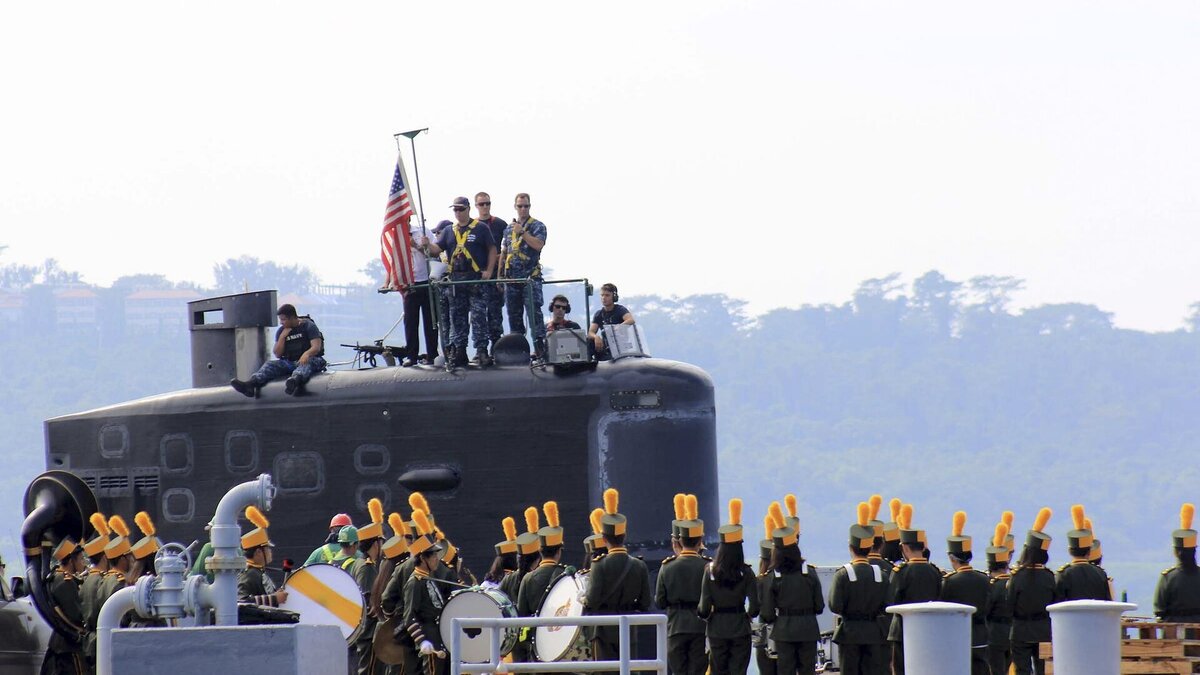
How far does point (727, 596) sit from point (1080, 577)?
3.43m

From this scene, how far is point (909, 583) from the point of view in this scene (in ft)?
60.7

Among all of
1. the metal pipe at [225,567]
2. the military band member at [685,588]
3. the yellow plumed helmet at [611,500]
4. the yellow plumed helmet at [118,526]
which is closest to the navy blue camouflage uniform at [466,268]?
the yellow plumed helmet at [611,500]

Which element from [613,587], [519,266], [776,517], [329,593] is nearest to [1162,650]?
[776,517]

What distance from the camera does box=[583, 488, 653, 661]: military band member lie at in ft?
57.7

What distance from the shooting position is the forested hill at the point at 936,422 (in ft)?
542

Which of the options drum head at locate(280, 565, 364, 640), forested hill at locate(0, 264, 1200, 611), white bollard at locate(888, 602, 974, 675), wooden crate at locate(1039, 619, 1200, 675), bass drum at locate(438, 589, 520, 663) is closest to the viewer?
white bollard at locate(888, 602, 974, 675)

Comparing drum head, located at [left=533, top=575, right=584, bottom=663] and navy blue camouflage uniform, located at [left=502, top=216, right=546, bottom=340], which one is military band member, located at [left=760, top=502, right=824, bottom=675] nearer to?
drum head, located at [left=533, top=575, right=584, bottom=663]

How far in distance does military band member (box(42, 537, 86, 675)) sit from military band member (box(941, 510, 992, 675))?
8.07 m

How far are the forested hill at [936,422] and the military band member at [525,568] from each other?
13273 cm

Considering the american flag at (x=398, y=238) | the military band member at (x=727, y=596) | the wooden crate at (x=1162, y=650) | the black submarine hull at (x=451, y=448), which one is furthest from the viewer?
the american flag at (x=398, y=238)

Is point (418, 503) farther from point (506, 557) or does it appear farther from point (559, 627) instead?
point (559, 627)

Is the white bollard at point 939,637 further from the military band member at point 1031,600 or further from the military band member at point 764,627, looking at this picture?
the military band member at point 1031,600

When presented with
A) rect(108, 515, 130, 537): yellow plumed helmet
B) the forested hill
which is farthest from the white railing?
the forested hill

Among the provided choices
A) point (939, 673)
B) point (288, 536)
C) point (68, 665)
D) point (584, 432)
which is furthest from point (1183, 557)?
point (68, 665)
